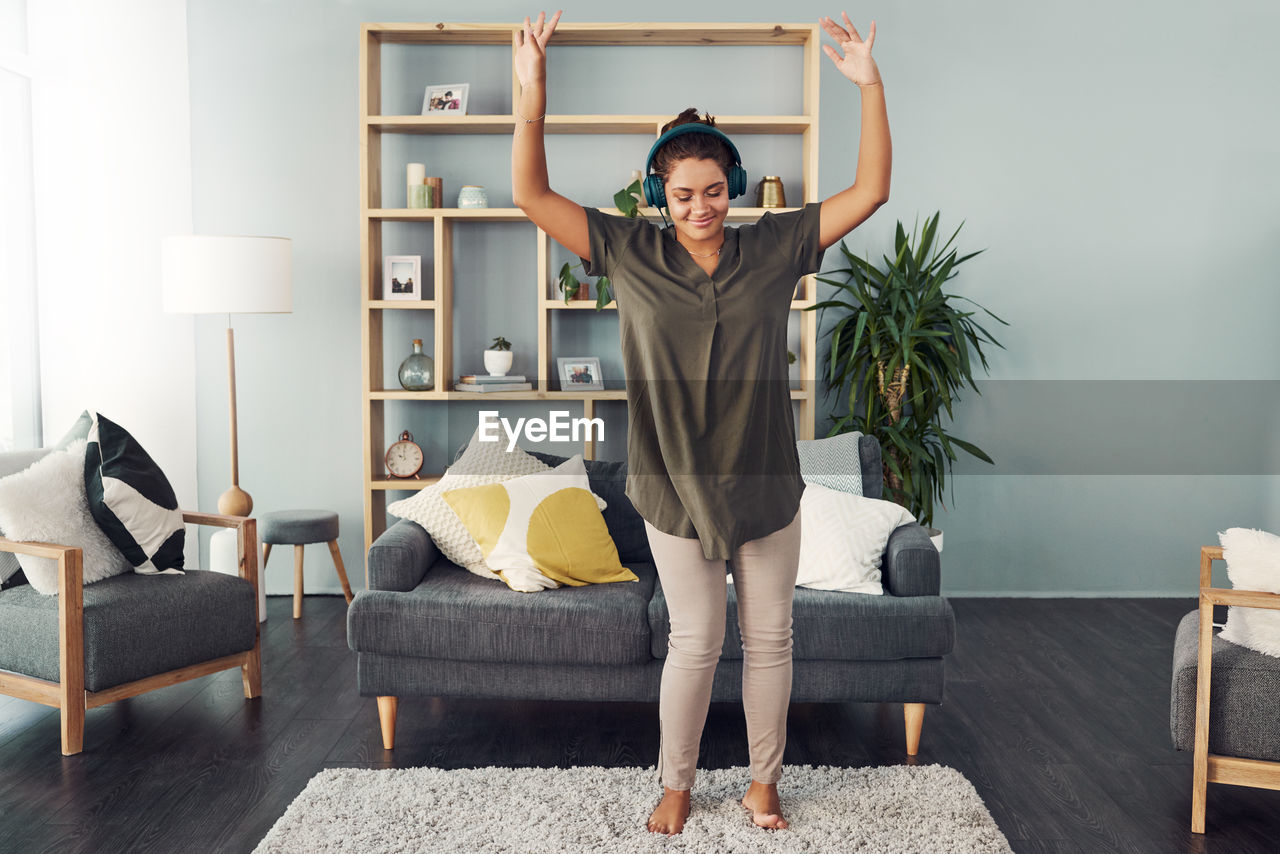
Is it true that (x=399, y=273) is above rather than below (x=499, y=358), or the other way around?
above

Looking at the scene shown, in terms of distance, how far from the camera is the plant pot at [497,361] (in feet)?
13.6

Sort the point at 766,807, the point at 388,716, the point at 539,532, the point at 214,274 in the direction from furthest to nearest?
1. the point at 214,274
2. the point at 539,532
3. the point at 388,716
4. the point at 766,807

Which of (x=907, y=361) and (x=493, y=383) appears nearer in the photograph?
(x=907, y=361)

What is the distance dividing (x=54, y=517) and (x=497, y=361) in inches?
73.8

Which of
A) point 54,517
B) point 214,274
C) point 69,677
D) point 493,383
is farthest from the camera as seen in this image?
point 493,383

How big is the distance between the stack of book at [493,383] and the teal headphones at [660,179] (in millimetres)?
2186

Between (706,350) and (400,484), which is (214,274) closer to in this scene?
(400,484)

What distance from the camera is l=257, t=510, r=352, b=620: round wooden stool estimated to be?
3.78 m

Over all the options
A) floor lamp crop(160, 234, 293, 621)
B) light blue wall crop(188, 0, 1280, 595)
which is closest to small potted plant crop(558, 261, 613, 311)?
light blue wall crop(188, 0, 1280, 595)

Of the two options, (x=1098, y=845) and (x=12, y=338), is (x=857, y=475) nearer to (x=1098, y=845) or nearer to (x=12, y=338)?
(x=1098, y=845)

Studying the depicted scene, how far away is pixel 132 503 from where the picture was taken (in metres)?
2.81

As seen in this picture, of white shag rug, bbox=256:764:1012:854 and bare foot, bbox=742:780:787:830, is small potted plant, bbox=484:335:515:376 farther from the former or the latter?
bare foot, bbox=742:780:787:830

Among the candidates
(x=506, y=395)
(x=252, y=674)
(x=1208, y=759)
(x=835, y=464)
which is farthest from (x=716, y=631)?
(x=506, y=395)

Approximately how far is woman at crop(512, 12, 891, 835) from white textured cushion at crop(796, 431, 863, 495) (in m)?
1.18
